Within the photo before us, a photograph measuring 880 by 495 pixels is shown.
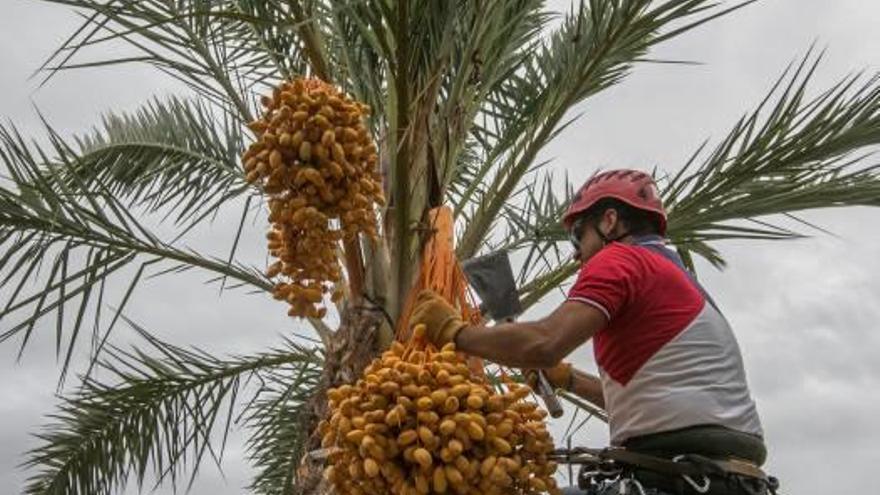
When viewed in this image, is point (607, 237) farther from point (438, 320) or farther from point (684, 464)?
point (684, 464)

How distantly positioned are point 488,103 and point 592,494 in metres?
2.88

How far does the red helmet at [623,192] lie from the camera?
3.05 m

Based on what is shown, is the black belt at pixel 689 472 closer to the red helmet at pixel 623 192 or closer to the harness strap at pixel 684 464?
the harness strap at pixel 684 464

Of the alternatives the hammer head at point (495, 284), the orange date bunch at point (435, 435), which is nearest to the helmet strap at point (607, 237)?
the hammer head at point (495, 284)

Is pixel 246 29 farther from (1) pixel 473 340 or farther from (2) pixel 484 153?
(1) pixel 473 340

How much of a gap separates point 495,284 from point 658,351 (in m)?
0.63

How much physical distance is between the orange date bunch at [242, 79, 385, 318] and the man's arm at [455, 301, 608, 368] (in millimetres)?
589

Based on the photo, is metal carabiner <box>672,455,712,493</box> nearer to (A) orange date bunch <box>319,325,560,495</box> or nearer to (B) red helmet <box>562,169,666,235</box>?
(A) orange date bunch <box>319,325,560,495</box>

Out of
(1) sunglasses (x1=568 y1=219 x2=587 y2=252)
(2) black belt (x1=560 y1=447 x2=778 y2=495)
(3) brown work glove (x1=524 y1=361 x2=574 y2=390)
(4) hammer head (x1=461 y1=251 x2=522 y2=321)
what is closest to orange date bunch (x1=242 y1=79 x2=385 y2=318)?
(4) hammer head (x1=461 y1=251 x2=522 y2=321)

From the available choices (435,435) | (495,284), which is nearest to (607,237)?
(495,284)

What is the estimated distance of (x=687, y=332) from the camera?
9.07 feet

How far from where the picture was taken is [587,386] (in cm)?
337

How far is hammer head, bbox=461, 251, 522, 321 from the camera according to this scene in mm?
3256

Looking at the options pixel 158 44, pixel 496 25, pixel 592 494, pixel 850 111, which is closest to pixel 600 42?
pixel 496 25
